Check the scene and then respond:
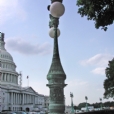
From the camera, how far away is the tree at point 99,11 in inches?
462

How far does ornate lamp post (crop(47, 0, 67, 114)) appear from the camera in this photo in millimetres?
9921

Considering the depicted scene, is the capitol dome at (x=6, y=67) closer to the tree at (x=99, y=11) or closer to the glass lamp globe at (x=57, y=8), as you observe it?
the tree at (x=99, y=11)

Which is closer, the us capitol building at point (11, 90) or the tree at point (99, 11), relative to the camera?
the tree at point (99, 11)

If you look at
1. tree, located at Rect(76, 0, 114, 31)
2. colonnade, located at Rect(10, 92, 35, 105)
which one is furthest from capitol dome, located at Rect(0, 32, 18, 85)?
tree, located at Rect(76, 0, 114, 31)

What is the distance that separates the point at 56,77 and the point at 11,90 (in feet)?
313

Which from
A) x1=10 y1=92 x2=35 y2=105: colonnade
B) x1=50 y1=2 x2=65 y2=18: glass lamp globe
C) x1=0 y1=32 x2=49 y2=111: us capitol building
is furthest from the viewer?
x1=10 y1=92 x2=35 y2=105: colonnade

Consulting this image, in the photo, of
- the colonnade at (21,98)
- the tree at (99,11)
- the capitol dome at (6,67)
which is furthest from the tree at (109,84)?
the capitol dome at (6,67)

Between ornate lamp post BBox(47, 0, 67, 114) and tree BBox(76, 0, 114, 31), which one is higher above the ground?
tree BBox(76, 0, 114, 31)

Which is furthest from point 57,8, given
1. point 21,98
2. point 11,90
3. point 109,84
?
point 21,98

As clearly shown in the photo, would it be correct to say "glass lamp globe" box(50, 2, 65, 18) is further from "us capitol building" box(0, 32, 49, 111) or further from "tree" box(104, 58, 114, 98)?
"us capitol building" box(0, 32, 49, 111)

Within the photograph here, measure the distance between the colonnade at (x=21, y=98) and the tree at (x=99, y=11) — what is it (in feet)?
314

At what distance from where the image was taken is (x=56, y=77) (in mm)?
10172

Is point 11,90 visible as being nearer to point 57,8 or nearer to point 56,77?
point 56,77

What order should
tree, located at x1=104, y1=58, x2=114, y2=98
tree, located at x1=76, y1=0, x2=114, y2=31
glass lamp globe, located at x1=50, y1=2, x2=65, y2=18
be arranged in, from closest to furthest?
glass lamp globe, located at x1=50, y1=2, x2=65, y2=18
tree, located at x1=76, y1=0, x2=114, y2=31
tree, located at x1=104, y1=58, x2=114, y2=98
